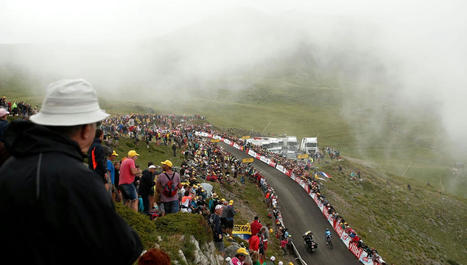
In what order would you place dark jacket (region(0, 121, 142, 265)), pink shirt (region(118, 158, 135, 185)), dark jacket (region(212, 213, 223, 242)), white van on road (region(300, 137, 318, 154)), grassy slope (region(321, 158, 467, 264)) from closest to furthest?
dark jacket (region(0, 121, 142, 265)), pink shirt (region(118, 158, 135, 185)), dark jacket (region(212, 213, 223, 242)), grassy slope (region(321, 158, 467, 264)), white van on road (region(300, 137, 318, 154))

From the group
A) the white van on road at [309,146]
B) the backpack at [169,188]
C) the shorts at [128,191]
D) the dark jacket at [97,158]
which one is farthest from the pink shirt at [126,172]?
the white van on road at [309,146]

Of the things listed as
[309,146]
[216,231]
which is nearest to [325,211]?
[216,231]

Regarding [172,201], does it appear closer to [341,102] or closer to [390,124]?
[390,124]

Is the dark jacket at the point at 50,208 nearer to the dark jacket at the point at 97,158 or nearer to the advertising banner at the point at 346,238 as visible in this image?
the dark jacket at the point at 97,158

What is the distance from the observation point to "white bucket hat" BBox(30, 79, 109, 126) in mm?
2326

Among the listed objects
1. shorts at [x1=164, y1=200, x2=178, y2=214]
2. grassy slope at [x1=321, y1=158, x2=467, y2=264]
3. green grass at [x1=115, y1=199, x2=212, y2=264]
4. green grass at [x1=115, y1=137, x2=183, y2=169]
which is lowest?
grassy slope at [x1=321, y1=158, x2=467, y2=264]

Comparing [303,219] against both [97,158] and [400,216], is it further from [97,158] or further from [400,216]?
[97,158]

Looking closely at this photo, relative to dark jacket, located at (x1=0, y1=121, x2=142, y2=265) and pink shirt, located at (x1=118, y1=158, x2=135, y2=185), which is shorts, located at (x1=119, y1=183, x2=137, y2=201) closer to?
pink shirt, located at (x1=118, y1=158, x2=135, y2=185)

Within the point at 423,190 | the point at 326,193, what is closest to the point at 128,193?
the point at 326,193

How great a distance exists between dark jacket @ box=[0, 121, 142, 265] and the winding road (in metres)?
22.5

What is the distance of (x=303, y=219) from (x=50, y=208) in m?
30.0

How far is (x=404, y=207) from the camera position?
1868 inches

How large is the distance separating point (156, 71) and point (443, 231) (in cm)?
16204

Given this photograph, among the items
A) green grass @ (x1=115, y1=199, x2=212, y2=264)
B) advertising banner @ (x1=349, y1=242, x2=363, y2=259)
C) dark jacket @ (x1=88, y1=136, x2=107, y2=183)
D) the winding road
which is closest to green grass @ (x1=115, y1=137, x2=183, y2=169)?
the winding road
